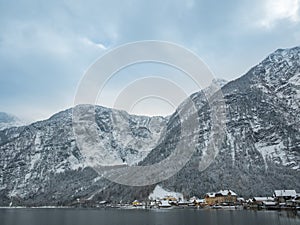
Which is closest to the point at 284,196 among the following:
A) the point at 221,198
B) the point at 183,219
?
the point at 221,198

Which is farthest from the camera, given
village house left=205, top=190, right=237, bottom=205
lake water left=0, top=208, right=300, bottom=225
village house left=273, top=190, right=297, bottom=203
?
village house left=205, top=190, right=237, bottom=205

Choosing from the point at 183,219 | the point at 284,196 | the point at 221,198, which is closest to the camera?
the point at 183,219

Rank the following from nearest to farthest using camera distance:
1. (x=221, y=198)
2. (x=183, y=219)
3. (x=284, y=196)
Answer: (x=183, y=219), (x=284, y=196), (x=221, y=198)

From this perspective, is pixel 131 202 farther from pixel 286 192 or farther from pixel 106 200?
pixel 286 192

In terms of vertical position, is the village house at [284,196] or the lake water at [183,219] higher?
the village house at [284,196]

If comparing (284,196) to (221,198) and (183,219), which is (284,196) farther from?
(183,219)

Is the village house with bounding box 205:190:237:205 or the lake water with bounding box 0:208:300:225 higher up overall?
the village house with bounding box 205:190:237:205

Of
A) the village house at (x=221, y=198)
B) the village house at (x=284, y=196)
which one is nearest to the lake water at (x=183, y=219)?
the village house at (x=284, y=196)

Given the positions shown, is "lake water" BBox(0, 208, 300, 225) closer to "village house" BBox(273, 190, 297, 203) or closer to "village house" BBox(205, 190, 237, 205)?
"village house" BBox(273, 190, 297, 203)

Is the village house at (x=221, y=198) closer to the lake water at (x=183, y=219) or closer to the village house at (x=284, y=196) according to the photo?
the village house at (x=284, y=196)

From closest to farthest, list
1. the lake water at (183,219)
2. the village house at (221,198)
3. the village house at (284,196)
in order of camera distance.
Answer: the lake water at (183,219)
the village house at (284,196)
the village house at (221,198)

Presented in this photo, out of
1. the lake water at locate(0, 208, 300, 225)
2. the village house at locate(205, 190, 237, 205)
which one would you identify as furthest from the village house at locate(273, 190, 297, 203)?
the lake water at locate(0, 208, 300, 225)

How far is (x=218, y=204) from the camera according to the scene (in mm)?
118750

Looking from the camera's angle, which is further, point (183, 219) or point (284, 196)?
point (284, 196)
